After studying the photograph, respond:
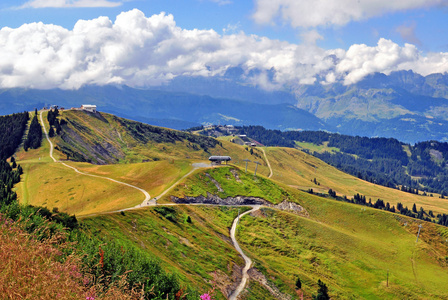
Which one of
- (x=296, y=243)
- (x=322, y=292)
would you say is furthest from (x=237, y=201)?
(x=322, y=292)

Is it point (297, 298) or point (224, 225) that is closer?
point (297, 298)

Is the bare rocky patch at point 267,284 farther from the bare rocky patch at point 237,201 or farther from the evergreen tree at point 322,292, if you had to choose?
the bare rocky patch at point 237,201

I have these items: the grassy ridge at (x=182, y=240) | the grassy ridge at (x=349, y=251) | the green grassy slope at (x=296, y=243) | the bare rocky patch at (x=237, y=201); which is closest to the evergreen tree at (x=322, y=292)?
the grassy ridge at (x=349, y=251)

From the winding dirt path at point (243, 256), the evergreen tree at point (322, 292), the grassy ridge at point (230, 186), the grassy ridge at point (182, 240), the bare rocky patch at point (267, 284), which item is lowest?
the evergreen tree at point (322, 292)

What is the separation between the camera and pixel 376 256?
134 metres

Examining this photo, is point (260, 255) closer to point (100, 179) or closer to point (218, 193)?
point (218, 193)

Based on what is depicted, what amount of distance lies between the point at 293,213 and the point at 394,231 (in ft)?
159

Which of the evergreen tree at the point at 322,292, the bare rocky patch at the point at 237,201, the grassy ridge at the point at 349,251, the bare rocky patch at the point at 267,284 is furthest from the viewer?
the bare rocky patch at the point at 237,201

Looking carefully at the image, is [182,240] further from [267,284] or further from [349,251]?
[349,251]

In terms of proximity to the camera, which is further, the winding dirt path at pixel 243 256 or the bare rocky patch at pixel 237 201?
the bare rocky patch at pixel 237 201

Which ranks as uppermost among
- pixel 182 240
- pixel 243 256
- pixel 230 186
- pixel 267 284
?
pixel 230 186

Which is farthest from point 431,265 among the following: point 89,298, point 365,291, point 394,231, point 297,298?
point 89,298

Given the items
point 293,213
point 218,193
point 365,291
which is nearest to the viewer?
point 365,291

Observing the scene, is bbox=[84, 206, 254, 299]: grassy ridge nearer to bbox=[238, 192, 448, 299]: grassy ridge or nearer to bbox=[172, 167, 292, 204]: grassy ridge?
bbox=[238, 192, 448, 299]: grassy ridge
